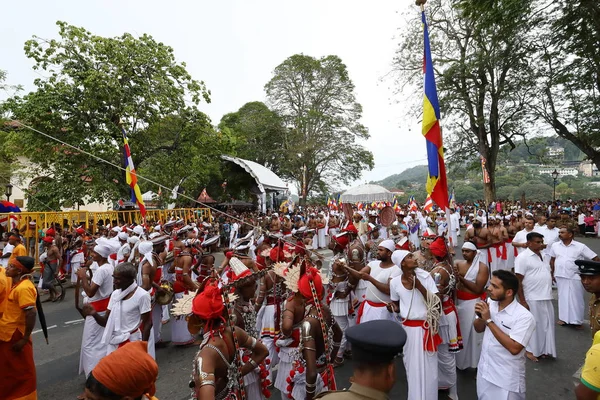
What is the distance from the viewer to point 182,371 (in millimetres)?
5703

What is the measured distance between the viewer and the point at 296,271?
3.94 metres

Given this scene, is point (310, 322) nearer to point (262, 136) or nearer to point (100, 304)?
point (100, 304)

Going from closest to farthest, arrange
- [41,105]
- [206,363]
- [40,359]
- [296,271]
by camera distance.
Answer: [206,363], [296,271], [40,359], [41,105]

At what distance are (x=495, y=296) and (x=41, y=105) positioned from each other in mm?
19503

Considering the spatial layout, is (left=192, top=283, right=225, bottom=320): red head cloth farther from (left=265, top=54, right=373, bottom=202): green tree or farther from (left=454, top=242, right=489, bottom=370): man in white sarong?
(left=265, top=54, right=373, bottom=202): green tree

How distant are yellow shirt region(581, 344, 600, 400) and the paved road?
302cm

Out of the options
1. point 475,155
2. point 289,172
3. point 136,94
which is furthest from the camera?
point 289,172

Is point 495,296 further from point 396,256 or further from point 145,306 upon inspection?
point 145,306

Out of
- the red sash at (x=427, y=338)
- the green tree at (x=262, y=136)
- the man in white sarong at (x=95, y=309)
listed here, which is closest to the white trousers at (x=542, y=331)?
the red sash at (x=427, y=338)

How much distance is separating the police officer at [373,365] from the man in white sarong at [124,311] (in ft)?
10.7

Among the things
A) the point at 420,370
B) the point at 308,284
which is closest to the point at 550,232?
the point at 420,370

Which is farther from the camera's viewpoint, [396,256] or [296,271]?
[396,256]

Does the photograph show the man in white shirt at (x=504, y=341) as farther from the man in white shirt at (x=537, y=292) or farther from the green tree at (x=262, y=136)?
the green tree at (x=262, y=136)

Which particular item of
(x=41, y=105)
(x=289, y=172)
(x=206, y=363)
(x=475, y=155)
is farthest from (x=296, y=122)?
(x=206, y=363)
